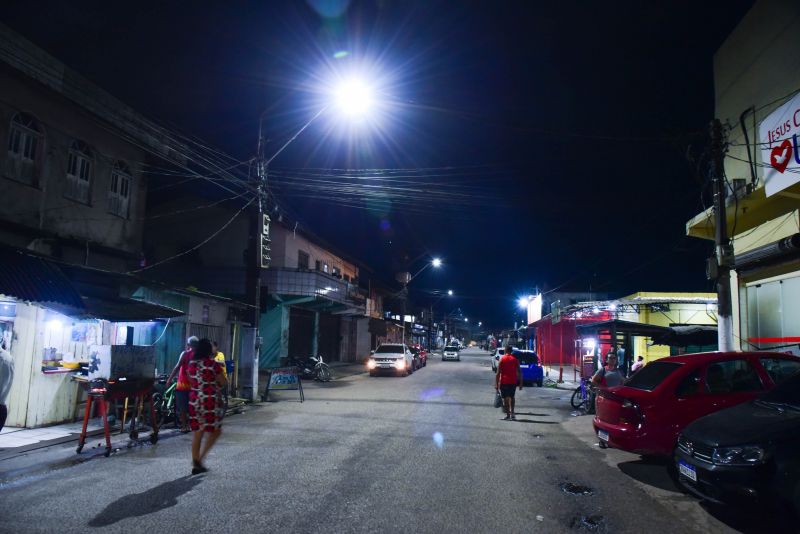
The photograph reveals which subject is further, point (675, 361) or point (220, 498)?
point (675, 361)

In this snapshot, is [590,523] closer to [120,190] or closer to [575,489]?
[575,489]

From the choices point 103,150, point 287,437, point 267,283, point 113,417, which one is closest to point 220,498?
point 287,437

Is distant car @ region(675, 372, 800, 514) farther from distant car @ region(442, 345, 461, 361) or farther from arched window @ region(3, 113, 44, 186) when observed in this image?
distant car @ region(442, 345, 461, 361)

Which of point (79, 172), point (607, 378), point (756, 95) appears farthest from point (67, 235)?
point (756, 95)

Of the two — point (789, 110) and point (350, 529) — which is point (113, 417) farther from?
point (789, 110)

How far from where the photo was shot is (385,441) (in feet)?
29.5

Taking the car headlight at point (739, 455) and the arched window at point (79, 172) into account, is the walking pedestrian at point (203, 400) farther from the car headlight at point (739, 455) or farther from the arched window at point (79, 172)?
the arched window at point (79, 172)

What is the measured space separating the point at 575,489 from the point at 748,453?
81.9 inches

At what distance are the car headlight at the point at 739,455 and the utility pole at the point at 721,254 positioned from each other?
5.93 metres

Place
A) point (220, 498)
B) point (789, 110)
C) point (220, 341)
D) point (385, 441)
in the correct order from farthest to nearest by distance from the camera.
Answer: point (220, 341) < point (789, 110) < point (385, 441) < point (220, 498)

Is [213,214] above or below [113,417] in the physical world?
above

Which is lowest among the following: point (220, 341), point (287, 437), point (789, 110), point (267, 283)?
point (287, 437)

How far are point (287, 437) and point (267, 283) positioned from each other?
16.7 meters

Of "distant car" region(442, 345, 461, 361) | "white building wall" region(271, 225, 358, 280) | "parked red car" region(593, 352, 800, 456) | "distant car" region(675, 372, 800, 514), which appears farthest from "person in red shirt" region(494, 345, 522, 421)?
"distant car" region(442, 345, 461, 361)
